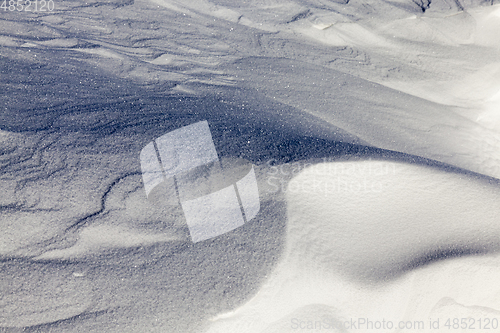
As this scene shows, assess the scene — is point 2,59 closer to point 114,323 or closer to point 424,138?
point 114,323

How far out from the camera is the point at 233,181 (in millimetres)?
2148

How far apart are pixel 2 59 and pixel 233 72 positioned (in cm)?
221

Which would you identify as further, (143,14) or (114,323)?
(143,14)

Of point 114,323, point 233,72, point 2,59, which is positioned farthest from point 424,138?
point 2,59

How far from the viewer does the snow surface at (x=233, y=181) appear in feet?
5.83

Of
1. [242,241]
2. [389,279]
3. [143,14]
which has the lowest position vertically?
[389,279]

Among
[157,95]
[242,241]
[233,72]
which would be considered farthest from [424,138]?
[157,95]

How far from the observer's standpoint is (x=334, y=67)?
3844mm

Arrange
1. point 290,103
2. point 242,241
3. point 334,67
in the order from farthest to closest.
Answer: point 334,67
point 290,103
point 242,241

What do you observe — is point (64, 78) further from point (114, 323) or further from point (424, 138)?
point (424, 138)

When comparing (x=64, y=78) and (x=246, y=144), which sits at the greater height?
(x=64, y=78)

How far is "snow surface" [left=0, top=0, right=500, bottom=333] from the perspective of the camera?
1.78 metres

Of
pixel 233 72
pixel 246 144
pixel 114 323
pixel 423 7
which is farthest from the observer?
pixel 423 7

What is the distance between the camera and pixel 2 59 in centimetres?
303
